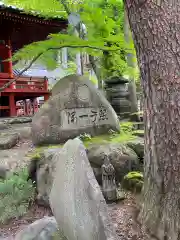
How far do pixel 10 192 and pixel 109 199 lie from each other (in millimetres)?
1464

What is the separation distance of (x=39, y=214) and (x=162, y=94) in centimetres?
280

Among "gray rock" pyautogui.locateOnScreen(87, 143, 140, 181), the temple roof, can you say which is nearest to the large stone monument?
"gray rock" pyautogui.locateOnScreen(87, 143, 140, 181)

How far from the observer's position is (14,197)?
390 centimetres

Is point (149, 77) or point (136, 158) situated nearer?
point (149, 77)

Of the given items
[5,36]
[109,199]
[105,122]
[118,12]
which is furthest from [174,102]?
[5,36]

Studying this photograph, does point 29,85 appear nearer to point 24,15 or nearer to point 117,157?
point 24,15

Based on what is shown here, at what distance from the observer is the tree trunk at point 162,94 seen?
2186 millimetres

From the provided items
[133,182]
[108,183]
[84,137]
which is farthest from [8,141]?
[133,182]

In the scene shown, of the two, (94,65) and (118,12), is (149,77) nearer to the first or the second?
(94,65)

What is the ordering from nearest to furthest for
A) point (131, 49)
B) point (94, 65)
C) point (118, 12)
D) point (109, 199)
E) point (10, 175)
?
point (109, 199) < point (10, 175) < point (131, 49) < point (94, 65) < point (118, 12)

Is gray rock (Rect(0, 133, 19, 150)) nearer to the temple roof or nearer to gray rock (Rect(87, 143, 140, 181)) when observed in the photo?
gray rock (Rect(87, 143, 140, 181))

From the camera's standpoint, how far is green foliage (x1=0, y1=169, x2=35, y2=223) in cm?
379

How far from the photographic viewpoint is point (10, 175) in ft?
13.8

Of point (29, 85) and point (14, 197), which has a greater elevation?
point (29, 85)
